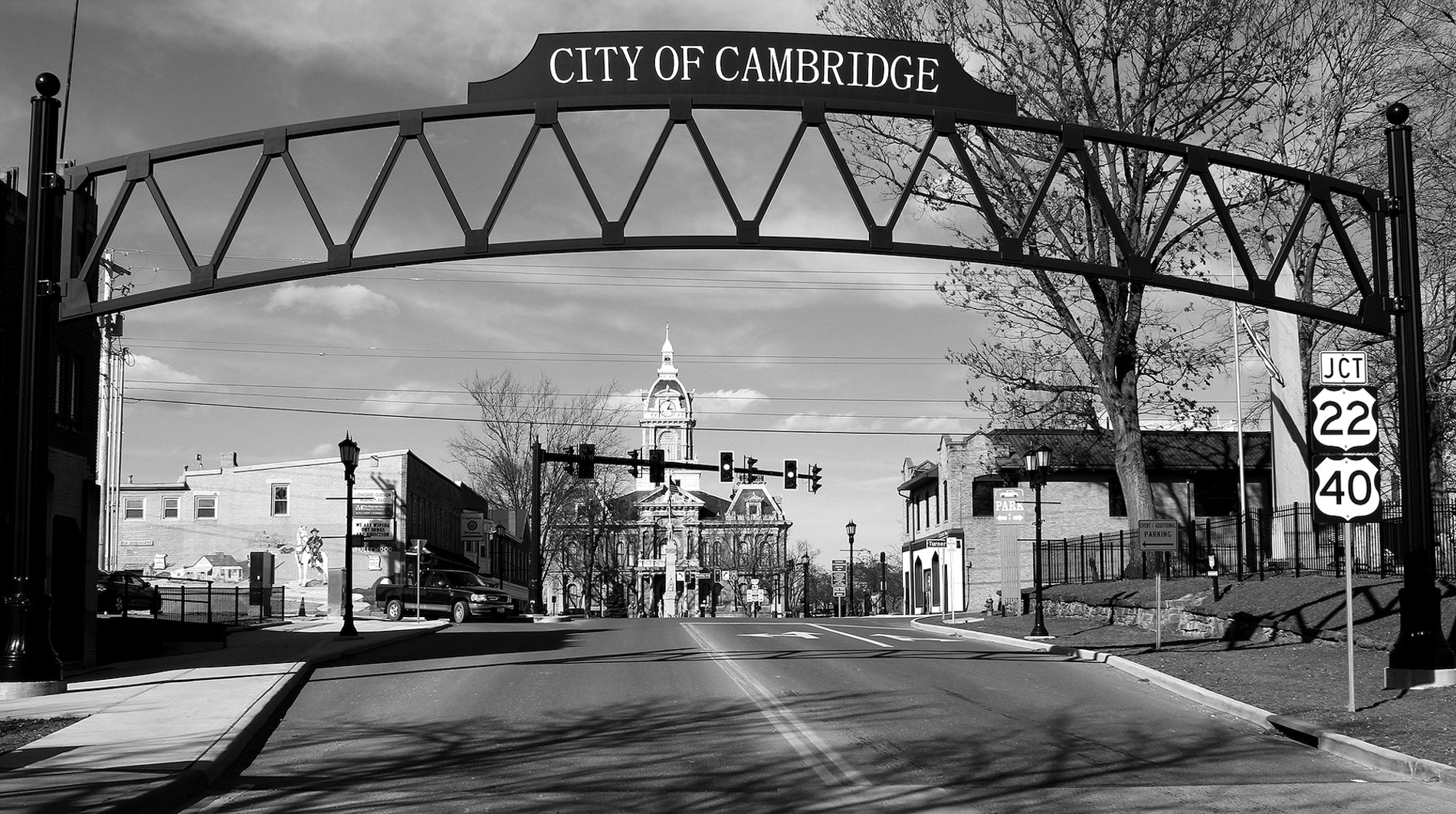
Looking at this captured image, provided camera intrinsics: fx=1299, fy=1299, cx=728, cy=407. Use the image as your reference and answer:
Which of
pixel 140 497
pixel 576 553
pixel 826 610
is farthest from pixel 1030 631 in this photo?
pixel 826 610

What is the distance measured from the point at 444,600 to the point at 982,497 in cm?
2688

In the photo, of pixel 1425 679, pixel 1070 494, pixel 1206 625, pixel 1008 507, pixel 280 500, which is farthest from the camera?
pixel 280 500

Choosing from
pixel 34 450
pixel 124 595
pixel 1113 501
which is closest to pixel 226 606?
pixel 124 595

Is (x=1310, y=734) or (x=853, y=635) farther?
(x=853, y=635)

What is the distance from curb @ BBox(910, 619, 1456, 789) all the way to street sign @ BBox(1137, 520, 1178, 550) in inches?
122

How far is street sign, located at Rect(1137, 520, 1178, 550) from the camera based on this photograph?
22.9m

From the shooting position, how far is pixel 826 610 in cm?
11019

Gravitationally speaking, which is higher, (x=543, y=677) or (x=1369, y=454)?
(x=1369, y=454)

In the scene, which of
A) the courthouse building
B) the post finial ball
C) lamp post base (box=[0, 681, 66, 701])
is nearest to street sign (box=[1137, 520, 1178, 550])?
lamp post base (box=[0, 681, 66, 701])

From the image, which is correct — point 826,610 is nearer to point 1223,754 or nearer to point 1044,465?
point 1044,465

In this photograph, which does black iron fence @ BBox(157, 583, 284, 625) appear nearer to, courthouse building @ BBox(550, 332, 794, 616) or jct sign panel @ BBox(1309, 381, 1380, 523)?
jct sign panel @ BBox(1309, 381, 1380, 523)

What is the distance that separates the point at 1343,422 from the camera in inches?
544

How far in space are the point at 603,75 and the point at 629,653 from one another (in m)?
10.1

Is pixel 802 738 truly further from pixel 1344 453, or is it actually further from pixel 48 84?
pixel 48 84
